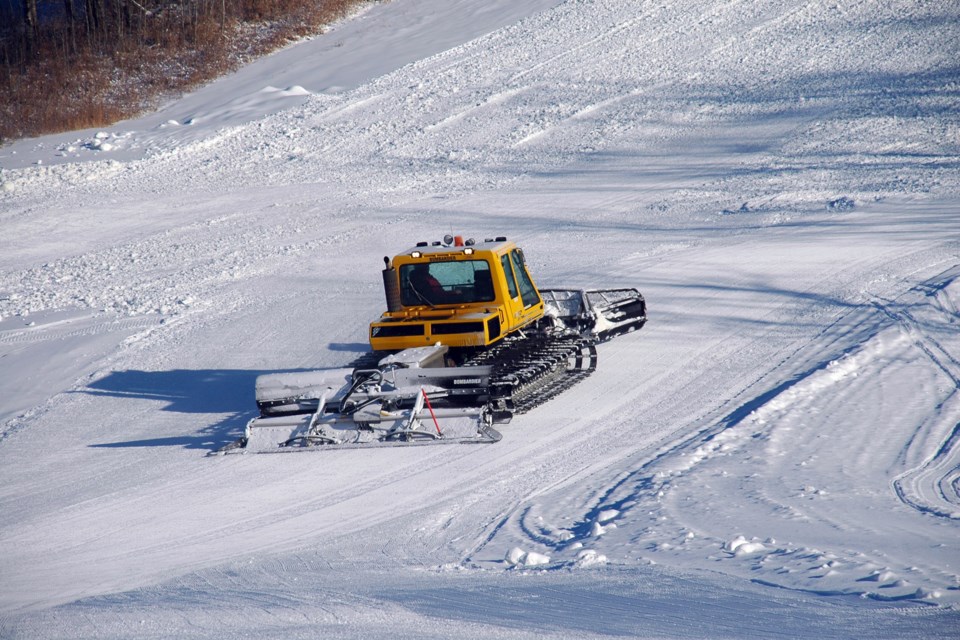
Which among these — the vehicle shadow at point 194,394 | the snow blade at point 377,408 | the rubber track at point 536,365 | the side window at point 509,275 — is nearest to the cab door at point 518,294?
the side window at point 509,275

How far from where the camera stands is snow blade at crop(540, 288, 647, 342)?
12914 mm

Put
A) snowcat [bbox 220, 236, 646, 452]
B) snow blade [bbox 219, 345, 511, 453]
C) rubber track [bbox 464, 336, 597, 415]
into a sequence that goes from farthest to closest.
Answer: rubber track [bbox 464, 336, 597, 415], snowcat [bbox 220, 236, 646, 452], snow blade [bbox 219, 345, 511, 453]

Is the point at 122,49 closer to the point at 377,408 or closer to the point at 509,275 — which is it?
the point at 509,275

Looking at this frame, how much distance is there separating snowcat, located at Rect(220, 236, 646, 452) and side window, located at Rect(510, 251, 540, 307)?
0.05 feet

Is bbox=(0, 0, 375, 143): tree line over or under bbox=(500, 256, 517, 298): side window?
over

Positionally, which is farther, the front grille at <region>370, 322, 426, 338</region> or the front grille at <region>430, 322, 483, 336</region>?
the front grille at <region>370, 322, 426, 338</region>

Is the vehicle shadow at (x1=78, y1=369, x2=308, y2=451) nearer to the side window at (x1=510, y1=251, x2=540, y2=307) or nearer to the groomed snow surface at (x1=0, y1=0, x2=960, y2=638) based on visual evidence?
the groomed snow surface at (x1=0, y1=0, x2=960, y2=638)

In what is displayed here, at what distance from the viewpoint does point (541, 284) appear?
16.2 m

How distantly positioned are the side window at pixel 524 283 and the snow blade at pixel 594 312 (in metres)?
0.52

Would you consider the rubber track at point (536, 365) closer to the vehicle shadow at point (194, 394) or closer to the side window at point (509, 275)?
the side window at point (509, 275)

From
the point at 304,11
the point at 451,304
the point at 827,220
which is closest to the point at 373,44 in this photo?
the point at 304,11

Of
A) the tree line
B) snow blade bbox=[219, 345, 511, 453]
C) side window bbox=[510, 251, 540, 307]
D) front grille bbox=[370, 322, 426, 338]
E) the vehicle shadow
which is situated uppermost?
the tree line

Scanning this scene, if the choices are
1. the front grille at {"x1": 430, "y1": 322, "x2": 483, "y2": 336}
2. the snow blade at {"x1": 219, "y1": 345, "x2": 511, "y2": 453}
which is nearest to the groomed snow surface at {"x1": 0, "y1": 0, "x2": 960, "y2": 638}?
the snow blade at {"x1": 219, "y1": 345, "x2": 511, "y2": 453}

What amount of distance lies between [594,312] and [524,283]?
1.22 m
